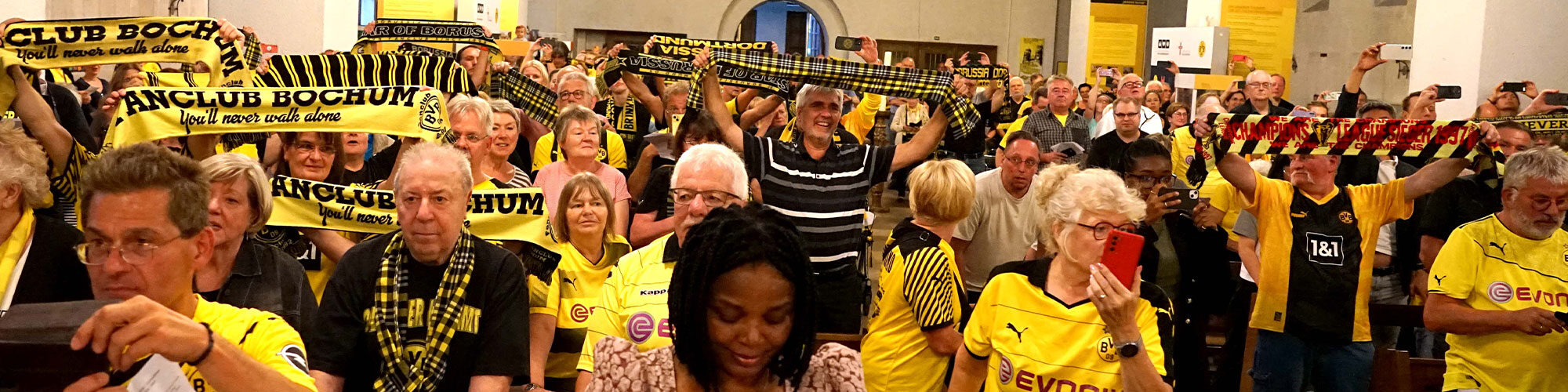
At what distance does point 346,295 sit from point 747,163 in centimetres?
218

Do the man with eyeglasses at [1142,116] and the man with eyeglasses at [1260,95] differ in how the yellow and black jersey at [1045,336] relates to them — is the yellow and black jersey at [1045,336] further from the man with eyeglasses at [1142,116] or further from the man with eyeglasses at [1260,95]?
the man with eyeglasses at [1260,95]

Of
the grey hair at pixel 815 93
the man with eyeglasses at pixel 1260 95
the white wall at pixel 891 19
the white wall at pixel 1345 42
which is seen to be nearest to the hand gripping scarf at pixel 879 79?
the grey hair at pixel 815 93

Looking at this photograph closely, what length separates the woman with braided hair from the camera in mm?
2133

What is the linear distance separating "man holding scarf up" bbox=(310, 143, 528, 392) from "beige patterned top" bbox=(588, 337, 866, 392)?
1.01 m

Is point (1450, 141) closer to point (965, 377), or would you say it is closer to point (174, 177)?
point (965, 377)

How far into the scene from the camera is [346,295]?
3129 millimetres

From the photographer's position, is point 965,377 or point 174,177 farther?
point 965,377

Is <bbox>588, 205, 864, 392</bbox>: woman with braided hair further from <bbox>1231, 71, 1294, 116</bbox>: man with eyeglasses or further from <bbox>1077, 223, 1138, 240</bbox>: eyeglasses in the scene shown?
<bbox>1231, 71, 1294, 116</bbox>: man with eyeglasses

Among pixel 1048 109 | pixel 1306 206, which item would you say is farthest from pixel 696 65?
pixel 1048 109

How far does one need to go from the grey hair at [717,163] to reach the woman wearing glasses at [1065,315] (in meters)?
0.70

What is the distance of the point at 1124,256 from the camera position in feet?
9.85

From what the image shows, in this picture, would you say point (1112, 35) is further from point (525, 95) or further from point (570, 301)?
point (570, 301)

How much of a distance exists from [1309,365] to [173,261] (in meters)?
4.12

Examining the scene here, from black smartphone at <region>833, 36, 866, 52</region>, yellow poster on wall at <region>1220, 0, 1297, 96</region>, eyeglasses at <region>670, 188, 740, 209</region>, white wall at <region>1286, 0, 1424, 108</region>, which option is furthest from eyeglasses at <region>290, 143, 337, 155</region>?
white wall at <region>1286, 0, 1424, 108</region>
